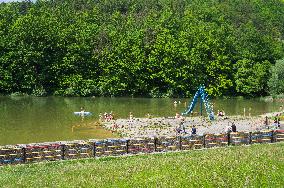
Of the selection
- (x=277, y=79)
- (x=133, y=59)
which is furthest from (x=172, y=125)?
(x=133, y=59)

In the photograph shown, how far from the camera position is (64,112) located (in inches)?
2822

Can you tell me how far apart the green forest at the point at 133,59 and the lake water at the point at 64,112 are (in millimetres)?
A: 8308

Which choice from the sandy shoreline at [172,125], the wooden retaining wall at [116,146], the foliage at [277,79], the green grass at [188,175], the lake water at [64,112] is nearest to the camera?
the green grass at [188,175]

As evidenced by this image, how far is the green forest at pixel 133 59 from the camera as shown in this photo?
103500 mm

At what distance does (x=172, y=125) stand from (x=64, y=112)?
2047cm

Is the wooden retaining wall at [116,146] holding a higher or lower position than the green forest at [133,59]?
lower

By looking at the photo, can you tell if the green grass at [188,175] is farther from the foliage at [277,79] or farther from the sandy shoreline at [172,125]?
the foliage at [277,79]

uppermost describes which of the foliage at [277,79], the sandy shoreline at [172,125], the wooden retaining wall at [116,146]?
the foliage at [277,79]

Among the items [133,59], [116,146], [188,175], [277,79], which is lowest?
[116,146]

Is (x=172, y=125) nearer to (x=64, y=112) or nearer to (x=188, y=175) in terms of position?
(x=64, y=112)

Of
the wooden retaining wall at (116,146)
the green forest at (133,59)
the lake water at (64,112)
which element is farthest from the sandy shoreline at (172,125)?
the green forest at (133,59)

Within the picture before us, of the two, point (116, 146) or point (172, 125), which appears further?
point (172, 125)

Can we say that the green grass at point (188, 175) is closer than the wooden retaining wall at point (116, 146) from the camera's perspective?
Yes

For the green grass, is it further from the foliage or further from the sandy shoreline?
the foliage
